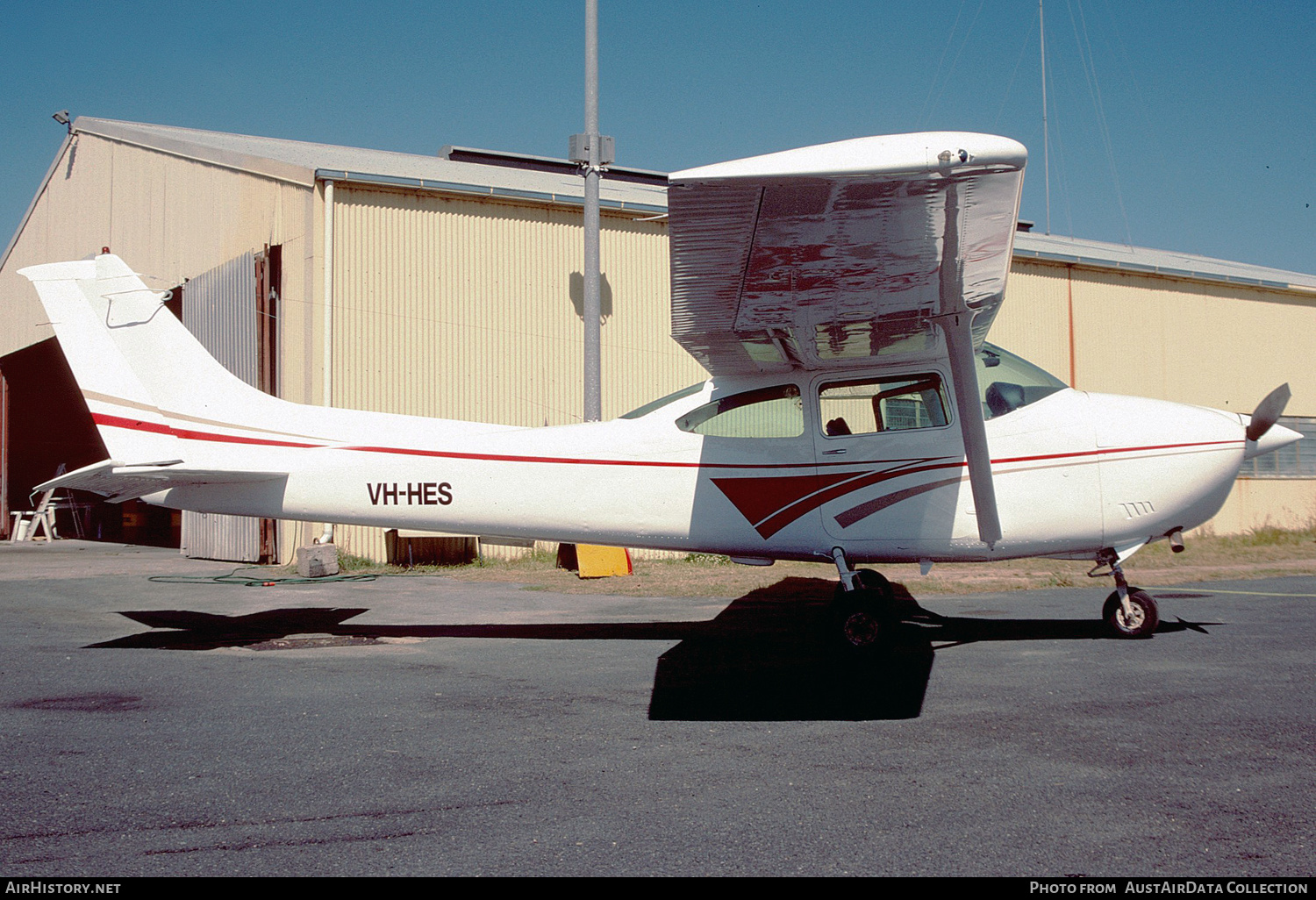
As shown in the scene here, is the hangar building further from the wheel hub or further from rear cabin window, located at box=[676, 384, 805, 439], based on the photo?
the wheel hub

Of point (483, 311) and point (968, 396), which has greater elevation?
point (483, 311)

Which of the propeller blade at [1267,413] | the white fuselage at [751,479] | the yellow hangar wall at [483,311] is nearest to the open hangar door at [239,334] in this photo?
the yellow hangar wall at [483,311]

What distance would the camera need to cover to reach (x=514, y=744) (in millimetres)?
4121

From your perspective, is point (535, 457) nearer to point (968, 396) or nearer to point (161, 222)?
point (968, 396)

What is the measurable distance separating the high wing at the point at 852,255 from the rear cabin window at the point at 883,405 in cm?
19

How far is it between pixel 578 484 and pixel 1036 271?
14.0 metres

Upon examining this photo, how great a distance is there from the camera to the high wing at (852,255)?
12.5 feet

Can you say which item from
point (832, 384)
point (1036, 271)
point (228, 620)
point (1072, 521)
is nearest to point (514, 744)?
point (832, 384)

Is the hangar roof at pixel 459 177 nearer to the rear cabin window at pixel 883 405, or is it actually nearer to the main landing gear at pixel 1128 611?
the rear cabin window at pixel 883 405

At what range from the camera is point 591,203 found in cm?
1225

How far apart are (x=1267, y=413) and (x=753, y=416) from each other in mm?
3388

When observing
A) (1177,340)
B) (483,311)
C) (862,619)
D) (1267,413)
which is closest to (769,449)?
(862,619)

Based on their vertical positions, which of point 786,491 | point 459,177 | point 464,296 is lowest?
point 786,491

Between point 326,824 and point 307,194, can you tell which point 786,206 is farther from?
point 307,194
